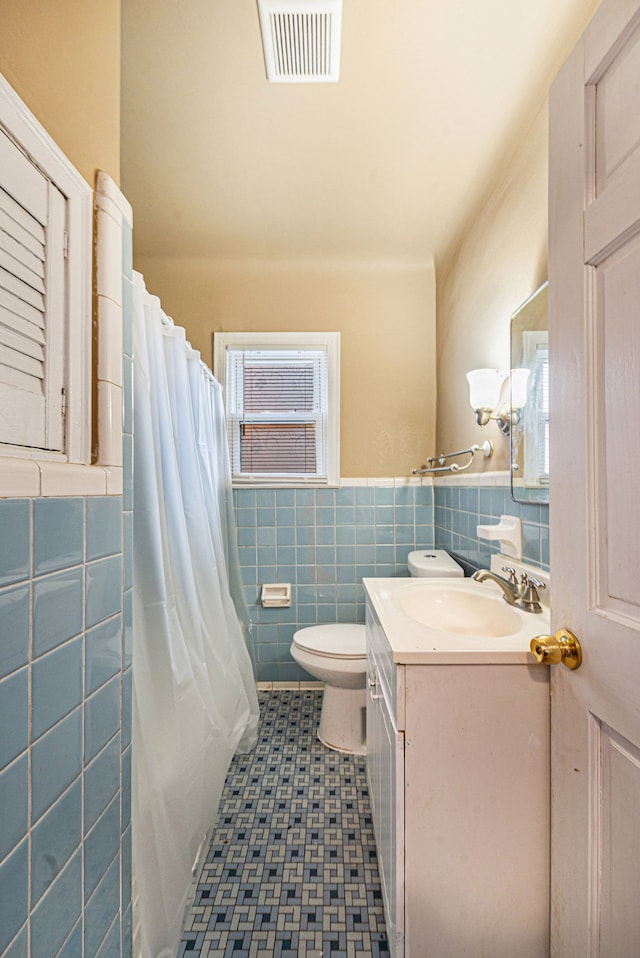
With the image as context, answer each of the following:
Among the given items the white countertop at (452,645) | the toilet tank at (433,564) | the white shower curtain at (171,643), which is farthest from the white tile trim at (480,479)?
the white shower curtain at (171,643)

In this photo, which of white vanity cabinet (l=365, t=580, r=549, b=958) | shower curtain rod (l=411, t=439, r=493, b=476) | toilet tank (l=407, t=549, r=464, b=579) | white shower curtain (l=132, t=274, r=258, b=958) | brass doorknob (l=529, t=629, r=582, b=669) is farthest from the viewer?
toilet tank (l=407, t=549, r=464, b=579)

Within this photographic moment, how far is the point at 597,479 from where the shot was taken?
73cm

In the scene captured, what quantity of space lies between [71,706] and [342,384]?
218 cm

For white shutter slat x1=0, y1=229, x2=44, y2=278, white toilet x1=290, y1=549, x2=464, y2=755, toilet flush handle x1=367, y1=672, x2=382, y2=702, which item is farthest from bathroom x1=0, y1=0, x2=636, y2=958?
toilet flush handle x1=367, y1=672, x2=382, y2=702

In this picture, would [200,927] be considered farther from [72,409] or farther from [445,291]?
[445,291]

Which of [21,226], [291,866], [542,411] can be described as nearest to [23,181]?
[21,226]

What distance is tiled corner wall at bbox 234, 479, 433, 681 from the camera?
260 centimetres

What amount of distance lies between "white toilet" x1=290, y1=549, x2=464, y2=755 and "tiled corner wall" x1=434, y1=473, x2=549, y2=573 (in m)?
0.15

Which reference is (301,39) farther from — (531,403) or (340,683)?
(340,683)

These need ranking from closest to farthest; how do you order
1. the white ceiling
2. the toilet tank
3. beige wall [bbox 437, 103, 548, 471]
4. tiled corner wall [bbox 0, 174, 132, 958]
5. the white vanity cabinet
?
tiled corner wall [bbox 0, 174, 132, 958] → the white vanity cabinet → the white ceiling → beige wall [bbox 437, 103, 548, 471] → the toilet tank

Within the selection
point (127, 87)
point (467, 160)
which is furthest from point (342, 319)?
point (127, 87)

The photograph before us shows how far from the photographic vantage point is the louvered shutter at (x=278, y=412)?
265 centimetres

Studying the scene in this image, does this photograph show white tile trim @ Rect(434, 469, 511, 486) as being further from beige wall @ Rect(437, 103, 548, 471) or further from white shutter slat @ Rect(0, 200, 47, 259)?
white shutter slat @ Rect(0, 200, 47, 259)

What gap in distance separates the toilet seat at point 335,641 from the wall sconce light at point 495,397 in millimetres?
1099
